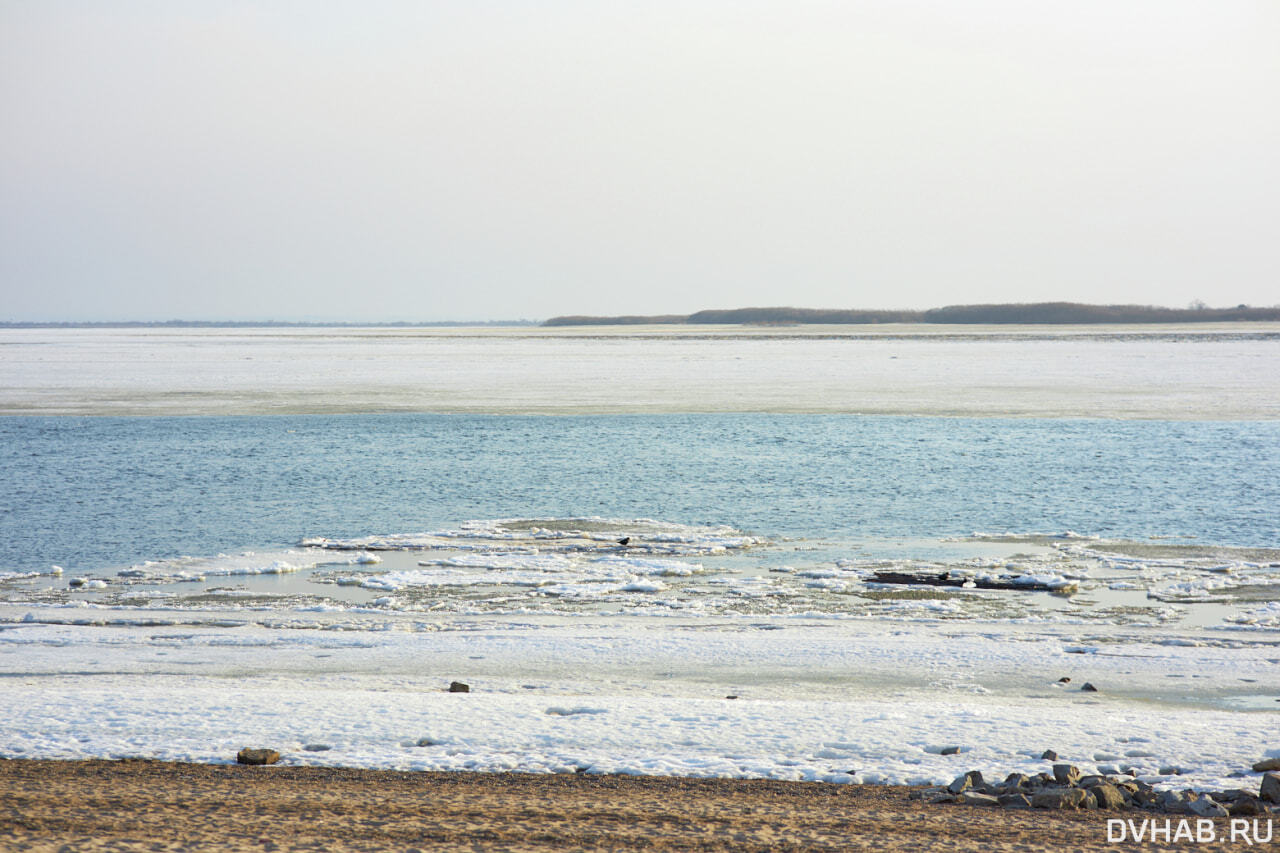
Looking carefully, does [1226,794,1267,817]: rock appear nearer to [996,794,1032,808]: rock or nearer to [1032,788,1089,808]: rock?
[1032,788,1089,808]: rock

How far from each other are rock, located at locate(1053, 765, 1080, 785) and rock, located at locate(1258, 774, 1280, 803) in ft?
2.47

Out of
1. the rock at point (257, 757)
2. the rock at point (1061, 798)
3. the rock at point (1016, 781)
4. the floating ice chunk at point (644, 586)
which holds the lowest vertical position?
the floating ice chunk at point (644, 586)

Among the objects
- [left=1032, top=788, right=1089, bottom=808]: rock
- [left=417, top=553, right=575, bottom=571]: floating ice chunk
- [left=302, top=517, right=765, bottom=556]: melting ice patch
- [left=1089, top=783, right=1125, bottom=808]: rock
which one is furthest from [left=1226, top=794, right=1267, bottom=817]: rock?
[left=302, top=517, right=765, bottom=556]: melting ice patch

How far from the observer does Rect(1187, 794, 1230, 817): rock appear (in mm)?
4405

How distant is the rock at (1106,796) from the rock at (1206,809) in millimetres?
275

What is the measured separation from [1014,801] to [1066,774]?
0.38 m

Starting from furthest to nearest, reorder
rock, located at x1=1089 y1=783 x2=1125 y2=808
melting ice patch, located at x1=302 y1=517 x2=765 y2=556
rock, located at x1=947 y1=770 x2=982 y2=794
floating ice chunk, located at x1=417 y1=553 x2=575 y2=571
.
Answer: melting ice patch, located at x1=302 y1=517 x2=765 y2=556, floating ice chunk, located at x1=417 y1=553 x2=575 y2=571, rock, located at x1=947 y1=770 x2=982 y2=794, rock, located at x1=1089 y1=783 x2=1125 y2=808

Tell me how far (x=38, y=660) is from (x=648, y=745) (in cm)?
458

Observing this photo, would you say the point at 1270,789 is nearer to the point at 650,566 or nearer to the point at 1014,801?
the point at 1014,801

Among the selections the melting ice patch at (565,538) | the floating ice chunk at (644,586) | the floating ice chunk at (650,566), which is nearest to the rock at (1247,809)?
the floating ice chunk at (644,586)

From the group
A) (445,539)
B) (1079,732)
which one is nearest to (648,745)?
(1079,732)

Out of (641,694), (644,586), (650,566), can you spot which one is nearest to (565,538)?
(650,566)

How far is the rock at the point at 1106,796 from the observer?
4.54 m

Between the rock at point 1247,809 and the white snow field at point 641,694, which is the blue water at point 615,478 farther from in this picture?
the rock at point 1247,809
